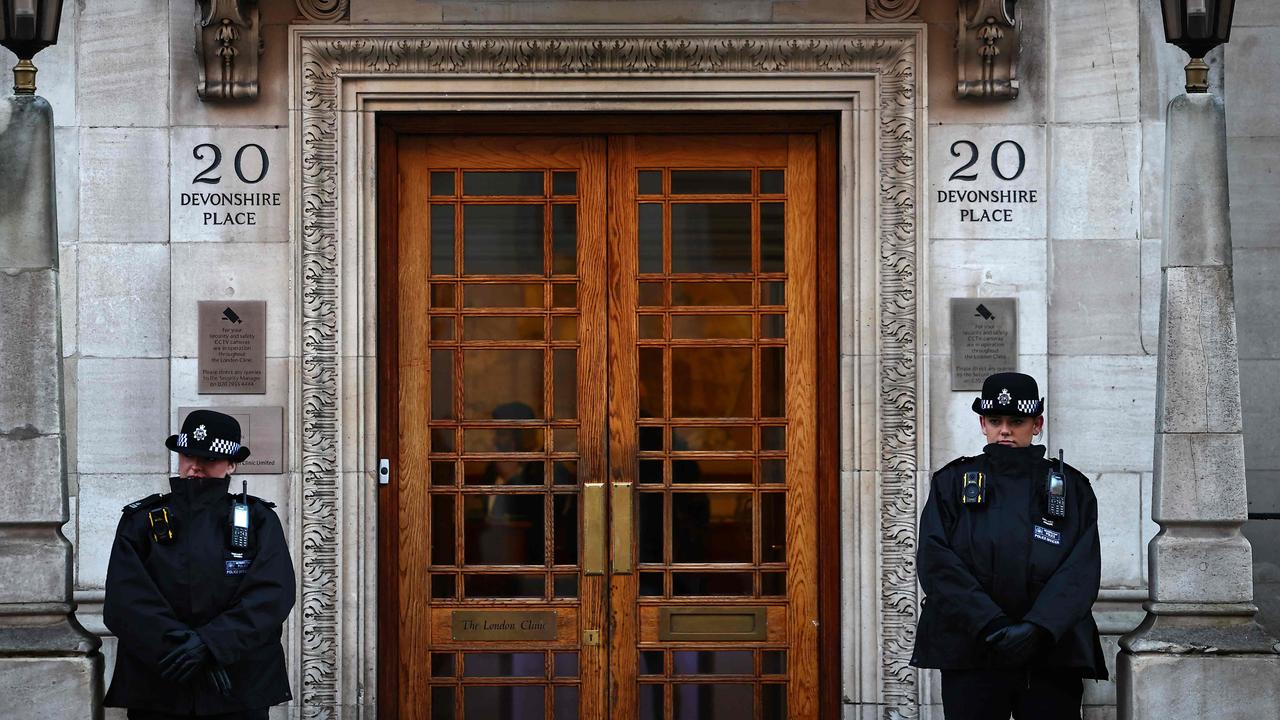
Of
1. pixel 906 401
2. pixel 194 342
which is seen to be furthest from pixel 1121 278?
pixel 194 342

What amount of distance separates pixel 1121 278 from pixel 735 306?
224cm

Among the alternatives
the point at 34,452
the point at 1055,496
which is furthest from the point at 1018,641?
the point at 34,452

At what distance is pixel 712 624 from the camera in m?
8.92

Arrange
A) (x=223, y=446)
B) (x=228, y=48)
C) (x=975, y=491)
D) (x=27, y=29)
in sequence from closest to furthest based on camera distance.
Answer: (x=223, y=446) < (x=975, y=491) < (x=27, y=29) < (x=228, y=48)

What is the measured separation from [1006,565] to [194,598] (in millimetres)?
3473

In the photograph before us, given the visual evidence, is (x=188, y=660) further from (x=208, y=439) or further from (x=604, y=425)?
(x=604, y=425)

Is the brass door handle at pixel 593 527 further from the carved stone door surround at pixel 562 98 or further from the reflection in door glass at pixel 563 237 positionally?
the reflection in door glass at pixel 563 237

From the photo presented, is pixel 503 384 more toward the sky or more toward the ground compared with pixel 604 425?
more toward the sky

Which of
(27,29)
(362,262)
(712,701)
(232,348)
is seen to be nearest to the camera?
(27,29)

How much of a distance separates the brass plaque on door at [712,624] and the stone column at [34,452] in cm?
326

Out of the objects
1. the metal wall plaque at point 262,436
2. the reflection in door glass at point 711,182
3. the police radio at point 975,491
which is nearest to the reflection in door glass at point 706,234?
the reflection in door glass at point 711,182

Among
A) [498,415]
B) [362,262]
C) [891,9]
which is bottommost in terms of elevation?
[498,415]

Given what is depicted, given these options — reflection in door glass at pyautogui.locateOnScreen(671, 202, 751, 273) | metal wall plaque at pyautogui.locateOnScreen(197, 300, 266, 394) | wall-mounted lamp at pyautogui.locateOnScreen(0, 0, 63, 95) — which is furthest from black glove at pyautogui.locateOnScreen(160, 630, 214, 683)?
reflection in door glass at pyautogui.locateOnScreen(671, 202, 751, 273)

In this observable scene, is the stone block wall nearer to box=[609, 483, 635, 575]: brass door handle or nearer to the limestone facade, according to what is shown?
the limestone facade
